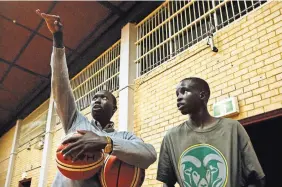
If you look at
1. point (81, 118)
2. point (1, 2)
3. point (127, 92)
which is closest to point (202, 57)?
point (127, 92)

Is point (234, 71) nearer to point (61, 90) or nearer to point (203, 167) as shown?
point (203, 167)

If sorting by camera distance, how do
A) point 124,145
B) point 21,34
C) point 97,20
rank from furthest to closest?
point 21,34 < point 97,20 < point 124,145

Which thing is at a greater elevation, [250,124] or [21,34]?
[21,34]

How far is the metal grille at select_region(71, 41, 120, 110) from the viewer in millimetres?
6242

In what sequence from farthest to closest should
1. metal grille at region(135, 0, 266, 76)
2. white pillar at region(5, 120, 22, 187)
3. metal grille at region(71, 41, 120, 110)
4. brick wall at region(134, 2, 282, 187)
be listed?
white pillar at region(5, 120, 22, 187) → metal grille at region(71, 41, 120, 110) → metal grille at region(135, 0, 266, 76) → brick wall at region(134, 2, 282, 187)

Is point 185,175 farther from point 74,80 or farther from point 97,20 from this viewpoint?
point 74,80

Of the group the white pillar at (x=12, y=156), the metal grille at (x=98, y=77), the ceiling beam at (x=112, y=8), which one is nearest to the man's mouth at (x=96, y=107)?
the metal grille at (x=98, y=77)

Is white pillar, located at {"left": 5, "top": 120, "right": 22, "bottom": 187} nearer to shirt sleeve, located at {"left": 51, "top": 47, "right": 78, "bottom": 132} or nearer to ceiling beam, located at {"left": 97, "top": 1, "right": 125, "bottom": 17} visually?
ceiling beam, located at {"left": 97, "top": 1, "right": 125, "bottom": 17}

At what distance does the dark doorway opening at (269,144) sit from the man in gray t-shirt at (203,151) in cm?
174

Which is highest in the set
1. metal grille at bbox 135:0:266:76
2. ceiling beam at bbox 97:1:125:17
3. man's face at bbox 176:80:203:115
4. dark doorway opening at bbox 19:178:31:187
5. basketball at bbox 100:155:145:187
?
ceiling beam at bbox 97:1:125:17

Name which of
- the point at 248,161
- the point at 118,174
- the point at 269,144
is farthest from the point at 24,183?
the point at 248,161

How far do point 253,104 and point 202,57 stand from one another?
3.93 feet

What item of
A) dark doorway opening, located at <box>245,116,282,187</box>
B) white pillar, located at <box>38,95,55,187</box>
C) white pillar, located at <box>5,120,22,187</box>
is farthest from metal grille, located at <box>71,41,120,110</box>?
white pillar, located at <box>5,120,22,187</box>

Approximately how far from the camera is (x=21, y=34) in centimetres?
663
